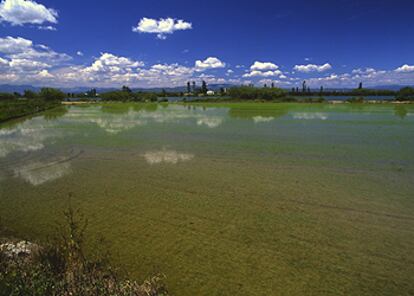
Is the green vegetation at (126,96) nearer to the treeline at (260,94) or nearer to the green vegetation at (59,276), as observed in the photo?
the treeline at (260,94)

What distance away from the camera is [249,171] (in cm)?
780

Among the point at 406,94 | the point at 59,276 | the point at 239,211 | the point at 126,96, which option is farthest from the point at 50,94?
the point at 406,94

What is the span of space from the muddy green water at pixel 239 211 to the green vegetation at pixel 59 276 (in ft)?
1.43

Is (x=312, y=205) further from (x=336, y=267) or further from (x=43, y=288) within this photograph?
(x=43, y=288)

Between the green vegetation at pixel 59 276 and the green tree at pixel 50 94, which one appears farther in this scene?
the green tree at pixel 50 94

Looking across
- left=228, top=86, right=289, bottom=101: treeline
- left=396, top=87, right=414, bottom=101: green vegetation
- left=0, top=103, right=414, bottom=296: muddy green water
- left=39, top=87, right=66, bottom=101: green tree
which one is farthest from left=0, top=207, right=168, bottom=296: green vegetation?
left=39, top=87, right=66, bottom=101: green tree

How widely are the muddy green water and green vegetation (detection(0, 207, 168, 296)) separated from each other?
0.44 meters

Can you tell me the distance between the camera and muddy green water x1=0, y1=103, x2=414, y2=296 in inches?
136

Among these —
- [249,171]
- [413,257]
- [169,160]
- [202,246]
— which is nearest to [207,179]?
[249,171]

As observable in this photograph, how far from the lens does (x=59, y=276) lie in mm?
2898

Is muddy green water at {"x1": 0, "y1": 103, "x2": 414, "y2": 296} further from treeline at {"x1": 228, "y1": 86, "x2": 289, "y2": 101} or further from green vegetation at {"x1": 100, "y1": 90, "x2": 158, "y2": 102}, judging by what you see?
green vegetation at {"x1": 100, "y1": 90, "x2": 158, "y2": 102}

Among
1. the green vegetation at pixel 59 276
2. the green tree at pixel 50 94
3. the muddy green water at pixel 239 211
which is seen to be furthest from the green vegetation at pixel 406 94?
the green tree at pixel 50 94

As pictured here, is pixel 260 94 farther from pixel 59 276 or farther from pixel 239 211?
pixel 59 276

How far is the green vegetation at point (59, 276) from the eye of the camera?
101 inches
